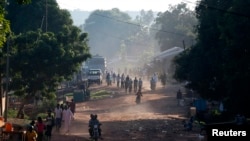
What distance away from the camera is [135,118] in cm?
3259

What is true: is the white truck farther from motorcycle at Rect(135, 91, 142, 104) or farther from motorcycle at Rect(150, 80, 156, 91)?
motorcycle at Rect(135, 91, 142, 104)

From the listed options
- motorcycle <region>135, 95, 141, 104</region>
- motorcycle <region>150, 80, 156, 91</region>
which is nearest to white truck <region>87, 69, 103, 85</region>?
motorcycle <region>150, 80, 156, 91</region>

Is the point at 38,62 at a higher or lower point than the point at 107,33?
lower

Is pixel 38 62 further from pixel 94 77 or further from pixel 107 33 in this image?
pixel 107 33

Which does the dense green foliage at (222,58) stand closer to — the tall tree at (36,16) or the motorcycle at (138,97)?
the motorcycle at (138,97)

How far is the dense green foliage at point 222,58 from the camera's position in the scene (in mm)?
25391

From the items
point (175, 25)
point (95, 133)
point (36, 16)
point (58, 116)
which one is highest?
point (175, 25)

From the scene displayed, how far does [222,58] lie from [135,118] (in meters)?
6.51

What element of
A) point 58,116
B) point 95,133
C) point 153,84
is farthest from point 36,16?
point 95,133

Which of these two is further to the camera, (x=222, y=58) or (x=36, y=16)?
(x=36, y=16)

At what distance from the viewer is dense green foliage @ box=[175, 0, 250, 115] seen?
2539 cm

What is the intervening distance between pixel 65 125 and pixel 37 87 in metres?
6.41

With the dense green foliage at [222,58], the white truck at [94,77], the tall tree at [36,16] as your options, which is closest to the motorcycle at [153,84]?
the tall tree at [36,16]

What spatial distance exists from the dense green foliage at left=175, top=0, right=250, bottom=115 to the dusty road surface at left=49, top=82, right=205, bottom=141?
2.54 metres
